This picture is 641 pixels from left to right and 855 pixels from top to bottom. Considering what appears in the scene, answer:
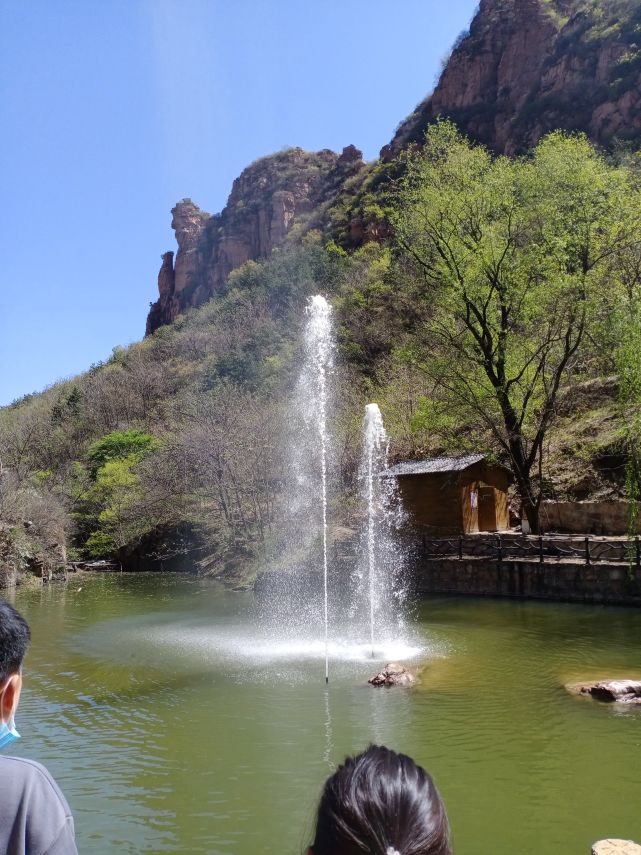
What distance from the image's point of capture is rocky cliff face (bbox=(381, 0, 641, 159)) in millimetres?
55469

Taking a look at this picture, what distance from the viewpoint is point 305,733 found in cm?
875

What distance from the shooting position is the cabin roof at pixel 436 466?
82.0ft

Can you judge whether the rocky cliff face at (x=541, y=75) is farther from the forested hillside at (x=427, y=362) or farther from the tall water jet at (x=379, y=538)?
the tall water jet at (x=379, y=538)

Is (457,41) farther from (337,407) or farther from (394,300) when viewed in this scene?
(337,407)

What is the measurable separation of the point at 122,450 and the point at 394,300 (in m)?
21.5

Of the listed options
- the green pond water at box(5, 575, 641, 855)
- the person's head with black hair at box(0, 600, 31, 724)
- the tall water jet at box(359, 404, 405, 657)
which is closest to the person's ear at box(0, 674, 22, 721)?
the person's head with black hair at box(0, 600, 31, 724)

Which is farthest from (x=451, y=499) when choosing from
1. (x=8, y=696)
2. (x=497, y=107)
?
(x=497, y=107)

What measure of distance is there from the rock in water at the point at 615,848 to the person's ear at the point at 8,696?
4031 millimetres

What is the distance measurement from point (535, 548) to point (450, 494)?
17.1 feet

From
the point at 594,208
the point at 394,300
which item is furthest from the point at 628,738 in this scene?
the point at 394,300

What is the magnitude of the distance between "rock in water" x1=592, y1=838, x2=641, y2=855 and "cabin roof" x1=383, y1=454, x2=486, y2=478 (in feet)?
67.8

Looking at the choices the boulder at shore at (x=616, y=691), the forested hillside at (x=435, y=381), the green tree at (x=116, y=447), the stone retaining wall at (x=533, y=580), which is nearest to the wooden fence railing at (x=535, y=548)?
the stone retaining wall at (x=533, y=580)

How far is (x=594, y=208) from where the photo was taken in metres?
20.9

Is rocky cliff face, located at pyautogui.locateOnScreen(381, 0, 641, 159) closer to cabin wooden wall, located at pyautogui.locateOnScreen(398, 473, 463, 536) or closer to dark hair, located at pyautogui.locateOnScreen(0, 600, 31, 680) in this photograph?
cabin wooden wall, located at pyautogui.locateOnScreen(398, 473, 463, 536)
